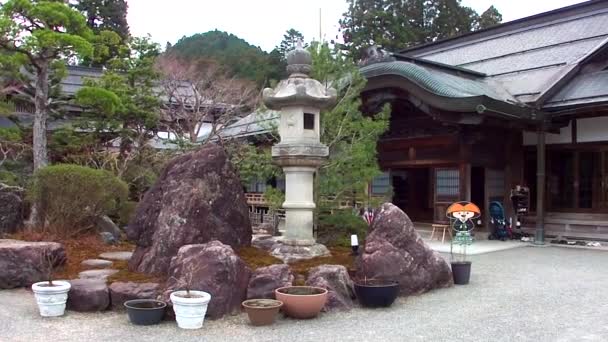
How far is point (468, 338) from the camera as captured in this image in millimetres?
5738

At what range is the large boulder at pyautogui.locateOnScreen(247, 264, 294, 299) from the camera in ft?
22.2

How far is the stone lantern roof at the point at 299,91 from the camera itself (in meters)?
8.73

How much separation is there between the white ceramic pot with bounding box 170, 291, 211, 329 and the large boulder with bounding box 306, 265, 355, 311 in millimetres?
1612

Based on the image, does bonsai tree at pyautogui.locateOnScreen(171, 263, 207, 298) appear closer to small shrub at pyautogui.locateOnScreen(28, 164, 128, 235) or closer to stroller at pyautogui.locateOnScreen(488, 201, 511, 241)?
small shrub at pyautogui.locateOnScreen(28, 164, 128, 235)

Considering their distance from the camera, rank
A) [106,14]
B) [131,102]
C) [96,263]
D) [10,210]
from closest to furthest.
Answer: [96,263] → [10,210] → [131,102] → [106,14]

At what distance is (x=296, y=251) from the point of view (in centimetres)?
869

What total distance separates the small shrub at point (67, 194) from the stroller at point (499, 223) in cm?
1036

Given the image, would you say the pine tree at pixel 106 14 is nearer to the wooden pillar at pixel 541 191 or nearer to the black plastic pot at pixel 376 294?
the wooden pillar at pixel 541 191

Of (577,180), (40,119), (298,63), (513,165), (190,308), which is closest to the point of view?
(190,308)

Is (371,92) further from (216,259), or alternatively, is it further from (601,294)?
(216,259)

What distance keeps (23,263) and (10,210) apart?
4.15m

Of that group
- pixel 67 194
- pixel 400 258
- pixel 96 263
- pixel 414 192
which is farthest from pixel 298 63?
pixel 414 192

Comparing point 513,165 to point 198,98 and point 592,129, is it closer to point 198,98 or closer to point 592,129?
point 592,129

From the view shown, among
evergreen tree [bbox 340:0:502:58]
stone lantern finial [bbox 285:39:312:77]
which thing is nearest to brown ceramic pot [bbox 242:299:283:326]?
stone lantern finial [bbox 285:39:312:77]
